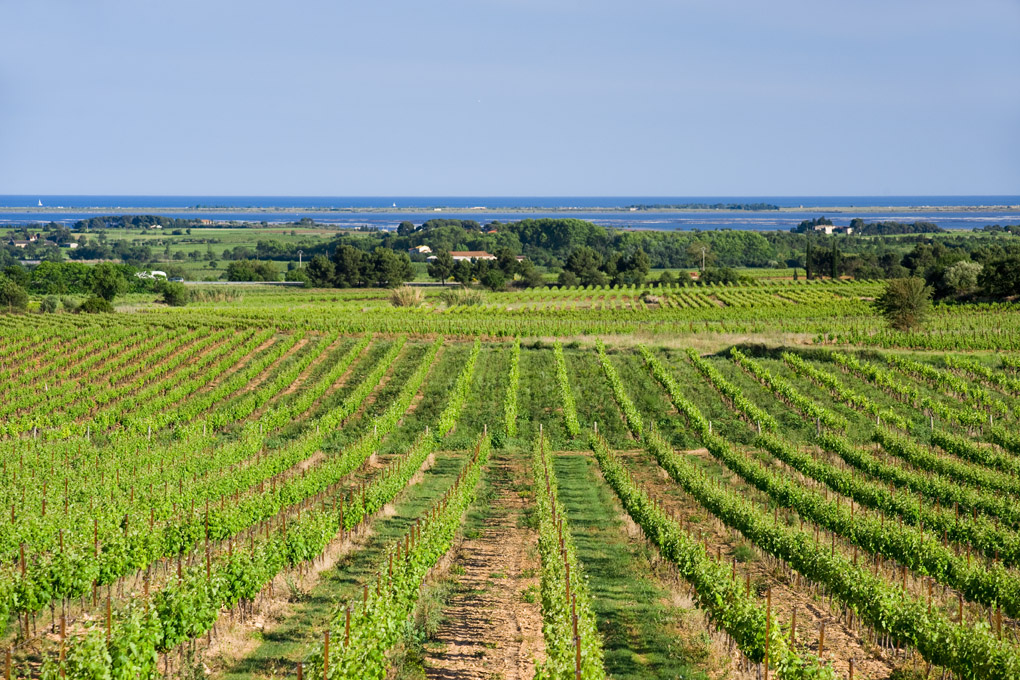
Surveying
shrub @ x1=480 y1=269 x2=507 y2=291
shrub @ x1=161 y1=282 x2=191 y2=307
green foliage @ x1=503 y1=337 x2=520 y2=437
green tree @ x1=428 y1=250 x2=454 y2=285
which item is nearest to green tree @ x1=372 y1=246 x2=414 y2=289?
green tree @ x1=428 y1=250 x2=454 y2=285

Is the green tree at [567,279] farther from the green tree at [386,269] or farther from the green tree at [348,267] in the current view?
the green tree at [348,267]

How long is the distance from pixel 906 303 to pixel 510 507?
3852cm

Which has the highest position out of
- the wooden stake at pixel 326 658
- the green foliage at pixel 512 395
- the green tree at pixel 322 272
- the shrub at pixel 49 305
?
the green tree at pixel 322 272

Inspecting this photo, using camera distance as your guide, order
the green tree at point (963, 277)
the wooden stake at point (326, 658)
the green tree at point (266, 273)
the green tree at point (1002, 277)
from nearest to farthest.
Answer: the wooden stake at point (326, 658) < the green tree at point (1002, 277) < the green tree at point (963, 277) < the green tree at point (266, 273)

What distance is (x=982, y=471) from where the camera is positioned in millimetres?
26031

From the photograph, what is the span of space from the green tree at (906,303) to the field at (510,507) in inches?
71.0

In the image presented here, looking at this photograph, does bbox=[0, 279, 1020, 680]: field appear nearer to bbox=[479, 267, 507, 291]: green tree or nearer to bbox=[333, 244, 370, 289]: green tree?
bbox=[479, 267, 507, 291]: green tree

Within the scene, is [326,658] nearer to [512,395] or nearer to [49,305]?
[512,395]

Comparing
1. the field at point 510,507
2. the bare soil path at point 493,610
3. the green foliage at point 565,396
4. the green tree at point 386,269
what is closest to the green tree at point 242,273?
the green tree at point 386,269

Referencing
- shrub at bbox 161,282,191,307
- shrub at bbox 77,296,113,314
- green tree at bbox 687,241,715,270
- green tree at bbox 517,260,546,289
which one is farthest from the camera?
green tree at bbox 687,241,715,270

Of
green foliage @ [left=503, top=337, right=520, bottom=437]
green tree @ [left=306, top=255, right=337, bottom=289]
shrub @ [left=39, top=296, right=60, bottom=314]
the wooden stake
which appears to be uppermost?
green tree @ [left=306, top=255, right=337, bottom=289]

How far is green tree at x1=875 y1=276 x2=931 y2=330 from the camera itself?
5494cm

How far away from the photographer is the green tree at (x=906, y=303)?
2163 inches

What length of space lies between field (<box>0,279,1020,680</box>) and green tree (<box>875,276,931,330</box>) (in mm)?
1804
